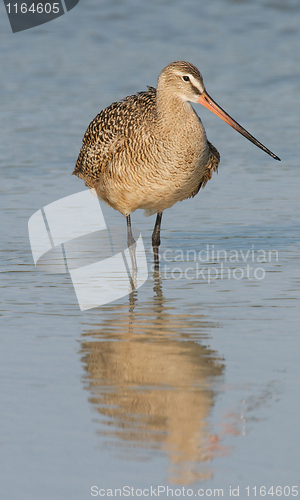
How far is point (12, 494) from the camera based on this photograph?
122 inches

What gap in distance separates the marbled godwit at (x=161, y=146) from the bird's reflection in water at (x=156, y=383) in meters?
1.35

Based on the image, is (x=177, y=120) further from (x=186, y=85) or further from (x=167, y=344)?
(x=167, y=344)

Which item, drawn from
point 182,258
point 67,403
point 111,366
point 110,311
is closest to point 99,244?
point 182,258

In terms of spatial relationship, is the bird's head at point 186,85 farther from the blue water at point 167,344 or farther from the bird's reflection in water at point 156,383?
the bird's reflection in water at point 156,383

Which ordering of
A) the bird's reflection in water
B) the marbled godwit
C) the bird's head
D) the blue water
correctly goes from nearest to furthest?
the blue water
the bird's reflection in water
the marbled godwit
the bird's head

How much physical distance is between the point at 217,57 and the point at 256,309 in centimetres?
1157

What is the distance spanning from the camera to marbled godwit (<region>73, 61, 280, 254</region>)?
21.4ft

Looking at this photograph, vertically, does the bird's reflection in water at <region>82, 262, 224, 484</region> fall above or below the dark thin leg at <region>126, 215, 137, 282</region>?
above

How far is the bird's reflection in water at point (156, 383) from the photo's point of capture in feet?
11.2

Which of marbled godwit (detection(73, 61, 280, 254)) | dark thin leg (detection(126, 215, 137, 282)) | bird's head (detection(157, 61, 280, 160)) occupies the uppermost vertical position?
bird's head (detection(157, 61, 280, 160))

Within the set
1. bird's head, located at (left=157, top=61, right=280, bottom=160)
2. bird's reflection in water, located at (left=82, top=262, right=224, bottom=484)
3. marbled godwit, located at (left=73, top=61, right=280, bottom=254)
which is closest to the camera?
bird's reflection in water, located at (left=82, top=262, right=224, bottom=484)

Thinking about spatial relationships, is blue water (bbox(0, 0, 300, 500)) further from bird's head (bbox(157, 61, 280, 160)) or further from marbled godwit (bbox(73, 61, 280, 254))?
bird's head (bbox(157, 61, 280, 160))

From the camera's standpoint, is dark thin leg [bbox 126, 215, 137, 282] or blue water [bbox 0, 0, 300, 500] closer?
blue water [bbox 0, 0, 300, 500]

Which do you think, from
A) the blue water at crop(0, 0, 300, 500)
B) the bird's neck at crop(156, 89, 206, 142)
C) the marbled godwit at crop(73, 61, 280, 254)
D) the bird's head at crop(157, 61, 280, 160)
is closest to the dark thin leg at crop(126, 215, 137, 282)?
the marbled godwit at crop(73, 61, 280, 254)
